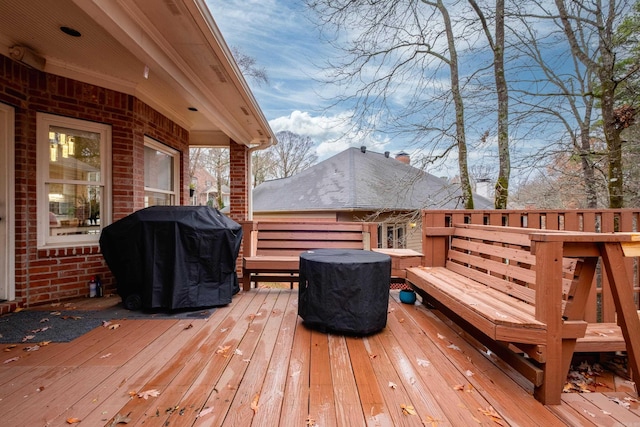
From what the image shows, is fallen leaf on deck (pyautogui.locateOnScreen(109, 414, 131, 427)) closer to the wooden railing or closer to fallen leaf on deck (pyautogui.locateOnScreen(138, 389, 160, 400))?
fallen leaf on deck (pyautogui.locateOnScreen(138, 389, 160, 400))

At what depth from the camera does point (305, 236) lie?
4.09 m

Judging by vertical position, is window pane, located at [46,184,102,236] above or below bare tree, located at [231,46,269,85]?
below

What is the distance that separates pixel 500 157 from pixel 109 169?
643cm

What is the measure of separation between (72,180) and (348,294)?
11.6 ft

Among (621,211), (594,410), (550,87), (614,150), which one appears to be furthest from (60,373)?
(550,87)

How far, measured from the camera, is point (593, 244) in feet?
5.73

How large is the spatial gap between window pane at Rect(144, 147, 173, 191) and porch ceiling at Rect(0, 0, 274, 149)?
30.1 inches

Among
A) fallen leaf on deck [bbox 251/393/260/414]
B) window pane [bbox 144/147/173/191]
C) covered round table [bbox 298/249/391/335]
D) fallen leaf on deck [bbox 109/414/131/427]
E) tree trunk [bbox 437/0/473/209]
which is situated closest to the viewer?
fallen leaf on deck [bbox 109/414/131/427]

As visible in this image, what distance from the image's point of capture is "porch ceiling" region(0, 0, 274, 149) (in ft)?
7.45

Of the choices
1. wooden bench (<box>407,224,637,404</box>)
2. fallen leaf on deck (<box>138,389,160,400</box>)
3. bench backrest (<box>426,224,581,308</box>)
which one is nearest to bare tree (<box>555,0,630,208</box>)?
bench backrest (<box>426,224,581,308</box>)

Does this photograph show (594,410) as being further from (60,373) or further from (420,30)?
(420,30)

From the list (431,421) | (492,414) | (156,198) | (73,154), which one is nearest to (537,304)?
(492,414)

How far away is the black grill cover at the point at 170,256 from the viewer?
305 cm

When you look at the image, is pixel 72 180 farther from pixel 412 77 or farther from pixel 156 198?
pixel 412 77
